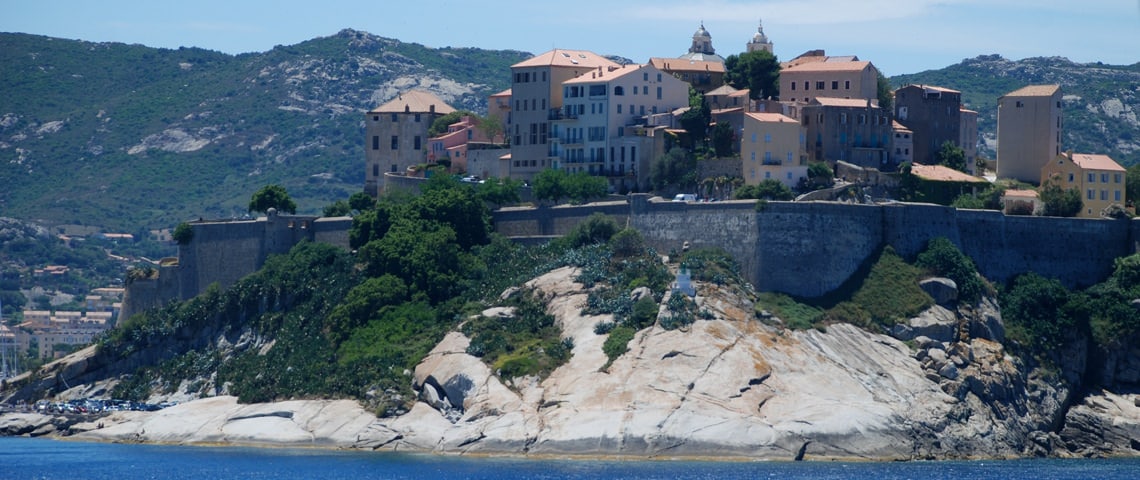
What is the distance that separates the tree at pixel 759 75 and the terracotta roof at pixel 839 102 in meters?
4.26

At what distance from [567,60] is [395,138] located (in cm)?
1080

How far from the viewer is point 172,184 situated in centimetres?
19350

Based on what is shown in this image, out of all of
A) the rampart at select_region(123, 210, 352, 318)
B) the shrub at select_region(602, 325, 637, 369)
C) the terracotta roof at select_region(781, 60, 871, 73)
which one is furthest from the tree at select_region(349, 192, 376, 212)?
the shrub at select_region(602, 325, 637, 369)

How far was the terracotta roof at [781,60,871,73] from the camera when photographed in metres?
93.4

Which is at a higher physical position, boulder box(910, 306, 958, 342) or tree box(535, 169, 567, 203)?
tree box(535, 169, 567, 203)

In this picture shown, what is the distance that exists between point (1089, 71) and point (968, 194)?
97399 millimetres

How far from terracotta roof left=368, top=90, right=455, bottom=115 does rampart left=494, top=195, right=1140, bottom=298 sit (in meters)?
19.0

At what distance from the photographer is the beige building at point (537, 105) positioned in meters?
95.8

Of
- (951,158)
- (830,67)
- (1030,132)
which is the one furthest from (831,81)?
(1030,132)

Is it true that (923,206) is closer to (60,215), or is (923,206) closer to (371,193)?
(371,193)

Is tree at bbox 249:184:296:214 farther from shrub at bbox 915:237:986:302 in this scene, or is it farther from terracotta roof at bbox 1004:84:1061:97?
terracotta roof at bbox 1004:84:1061:97

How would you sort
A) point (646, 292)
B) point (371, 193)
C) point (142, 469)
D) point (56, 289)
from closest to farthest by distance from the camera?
point (142, 469) → point (646, 292) → point (371, 193) → point (56, 289)

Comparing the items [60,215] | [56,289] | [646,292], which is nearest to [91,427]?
[646,292]

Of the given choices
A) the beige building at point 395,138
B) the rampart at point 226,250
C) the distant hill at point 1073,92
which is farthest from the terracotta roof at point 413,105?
the distant hill at point 1073,92
